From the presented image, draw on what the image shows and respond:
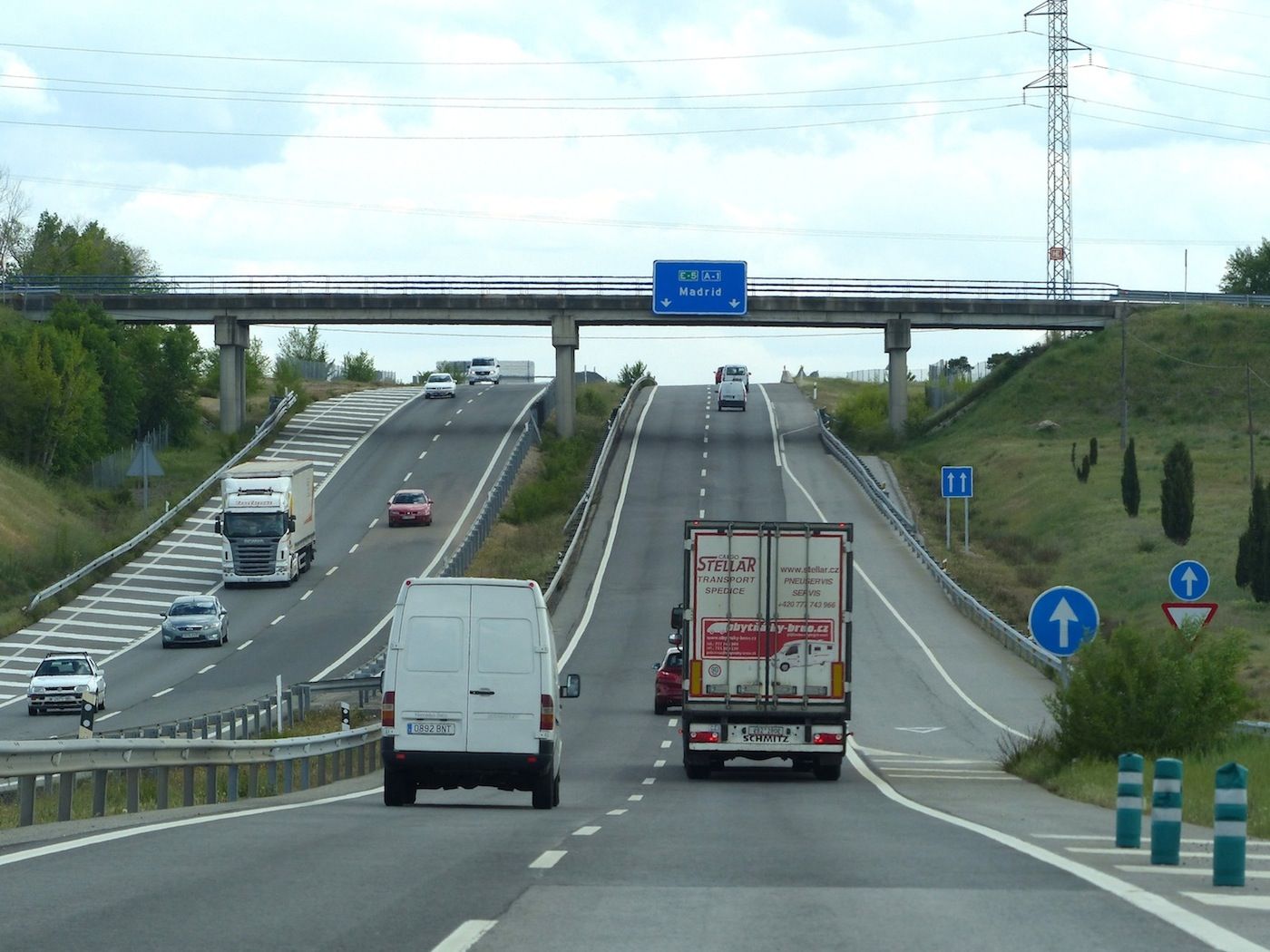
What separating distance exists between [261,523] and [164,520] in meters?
11.8

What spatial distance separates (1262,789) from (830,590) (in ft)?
25.4

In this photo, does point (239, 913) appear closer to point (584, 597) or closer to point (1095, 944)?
point (1095, 944)

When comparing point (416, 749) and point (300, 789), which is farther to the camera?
point (300, 789)

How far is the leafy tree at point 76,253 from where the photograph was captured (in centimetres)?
12962

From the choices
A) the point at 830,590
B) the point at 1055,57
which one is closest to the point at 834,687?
the point at 830,590

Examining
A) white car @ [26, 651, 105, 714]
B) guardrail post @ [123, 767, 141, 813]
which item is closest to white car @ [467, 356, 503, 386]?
white car @ [26, 651, 105, 714]

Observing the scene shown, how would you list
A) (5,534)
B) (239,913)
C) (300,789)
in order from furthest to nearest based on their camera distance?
(5,534) < (300,789) < (239,913)

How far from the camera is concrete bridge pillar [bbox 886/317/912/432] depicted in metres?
84.1

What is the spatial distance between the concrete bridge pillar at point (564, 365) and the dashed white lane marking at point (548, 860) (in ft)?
231

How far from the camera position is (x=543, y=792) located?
1852cm

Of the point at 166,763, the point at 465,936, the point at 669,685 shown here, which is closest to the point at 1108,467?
the point at 669,685

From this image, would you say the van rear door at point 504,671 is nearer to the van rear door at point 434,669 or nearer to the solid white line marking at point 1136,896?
the van rear door at point 434,669

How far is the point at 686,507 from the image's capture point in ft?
227

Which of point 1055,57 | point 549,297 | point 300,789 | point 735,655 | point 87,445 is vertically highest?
point 1055,57
